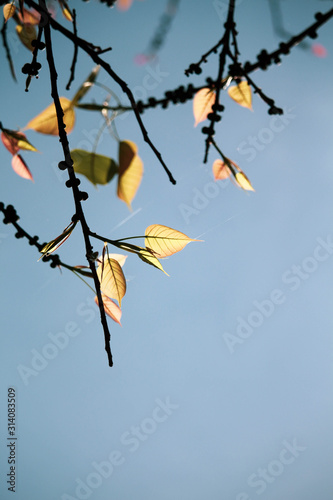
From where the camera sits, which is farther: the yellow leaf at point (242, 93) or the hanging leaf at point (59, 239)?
the yellow leaf at point (242, 93)

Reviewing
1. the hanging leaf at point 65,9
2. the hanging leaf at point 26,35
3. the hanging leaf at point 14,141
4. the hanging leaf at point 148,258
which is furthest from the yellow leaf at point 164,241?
the hanging leaf at point 65,9

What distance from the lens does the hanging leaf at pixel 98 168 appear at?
1.37 feet

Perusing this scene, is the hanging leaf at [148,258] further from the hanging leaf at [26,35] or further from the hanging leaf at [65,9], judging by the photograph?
the hanging leaf at [65,9]

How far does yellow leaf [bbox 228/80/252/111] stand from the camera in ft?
1.96

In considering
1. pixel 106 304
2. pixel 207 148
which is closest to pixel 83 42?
pixel 207 148

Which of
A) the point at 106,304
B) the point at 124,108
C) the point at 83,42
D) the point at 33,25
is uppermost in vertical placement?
the point at 33,25

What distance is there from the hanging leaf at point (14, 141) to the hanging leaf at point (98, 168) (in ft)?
0.65

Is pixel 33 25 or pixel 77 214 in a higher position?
pixel 33 25

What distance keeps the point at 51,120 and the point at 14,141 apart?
0.62ft

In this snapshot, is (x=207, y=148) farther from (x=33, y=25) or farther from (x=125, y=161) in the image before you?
(x=33, y=25)

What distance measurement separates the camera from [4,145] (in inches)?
25.1

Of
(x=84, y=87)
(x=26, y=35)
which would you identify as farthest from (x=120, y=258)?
(x=26, y=35)

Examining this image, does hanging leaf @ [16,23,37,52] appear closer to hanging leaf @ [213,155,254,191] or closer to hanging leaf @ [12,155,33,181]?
hanging leaf @ [12,155,33,181]

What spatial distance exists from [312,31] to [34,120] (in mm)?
339
